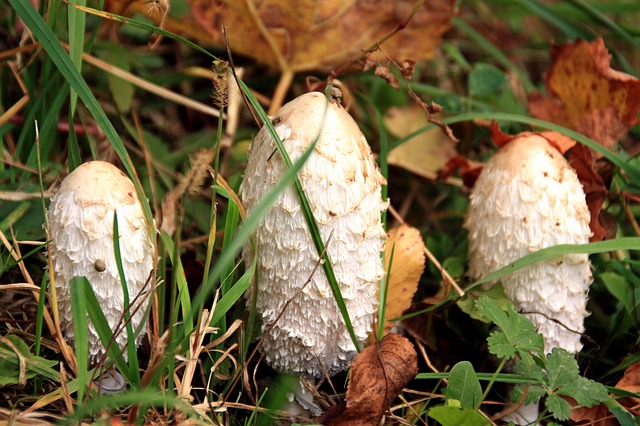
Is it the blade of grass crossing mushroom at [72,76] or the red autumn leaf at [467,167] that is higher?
the blade of grass crossing mushroom at [72,76]

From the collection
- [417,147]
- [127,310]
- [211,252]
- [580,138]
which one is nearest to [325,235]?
[211,252]

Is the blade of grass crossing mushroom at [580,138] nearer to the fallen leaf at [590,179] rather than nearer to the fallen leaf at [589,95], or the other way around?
the fallen leaf at [590,179]

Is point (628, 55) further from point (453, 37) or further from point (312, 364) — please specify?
point (312, 364)

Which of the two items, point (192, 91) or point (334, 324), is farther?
point (192, 91)

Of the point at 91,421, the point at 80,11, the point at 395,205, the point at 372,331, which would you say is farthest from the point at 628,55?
the point at 91,421

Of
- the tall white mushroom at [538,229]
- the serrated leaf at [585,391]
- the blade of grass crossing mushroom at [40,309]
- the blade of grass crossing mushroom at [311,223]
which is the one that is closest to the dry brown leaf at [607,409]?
the tall white mushroom at [538,229]

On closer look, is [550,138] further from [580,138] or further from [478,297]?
[478,297]
